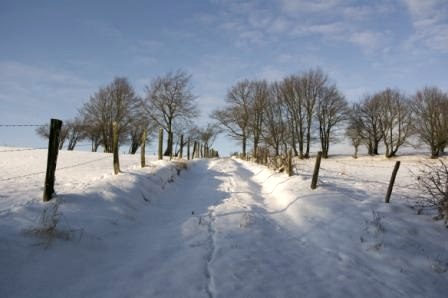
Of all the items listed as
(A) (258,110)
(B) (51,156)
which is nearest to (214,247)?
(B) (51,156)

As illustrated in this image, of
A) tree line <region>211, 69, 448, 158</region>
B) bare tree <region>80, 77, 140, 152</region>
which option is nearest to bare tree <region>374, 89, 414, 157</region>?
tree line <region>211, 69, 448, 158</region>

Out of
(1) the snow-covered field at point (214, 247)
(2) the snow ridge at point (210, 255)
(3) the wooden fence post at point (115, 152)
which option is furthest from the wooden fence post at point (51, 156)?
(3) the wooden fence post at point (115, 152)

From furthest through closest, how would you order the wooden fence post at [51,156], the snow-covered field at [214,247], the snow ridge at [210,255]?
1. the wooden fence post at [51,156]
2. the snow-covered field at [214,247]
3. the snow ridge at [210,255]

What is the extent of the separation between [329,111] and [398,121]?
1067cm

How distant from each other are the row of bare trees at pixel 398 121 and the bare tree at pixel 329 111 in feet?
12.9

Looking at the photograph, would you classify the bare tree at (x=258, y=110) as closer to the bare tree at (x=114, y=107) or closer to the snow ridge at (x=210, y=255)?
the bare tree at (x=114, y=107)

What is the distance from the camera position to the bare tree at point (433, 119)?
42.2 metres

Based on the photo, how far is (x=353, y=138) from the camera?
170 feet

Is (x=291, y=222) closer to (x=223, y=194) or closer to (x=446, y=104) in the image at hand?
(x=223, y=194)

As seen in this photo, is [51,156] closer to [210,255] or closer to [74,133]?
[210,255]

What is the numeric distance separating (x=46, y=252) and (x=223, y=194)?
274 inches

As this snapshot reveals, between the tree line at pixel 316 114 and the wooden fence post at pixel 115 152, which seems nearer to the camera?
the wooden fence post at pixel 115 152

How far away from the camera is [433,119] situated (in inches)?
1703

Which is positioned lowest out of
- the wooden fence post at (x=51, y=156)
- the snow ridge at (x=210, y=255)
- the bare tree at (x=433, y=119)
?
the snow ridge at (x=210, y=255)
